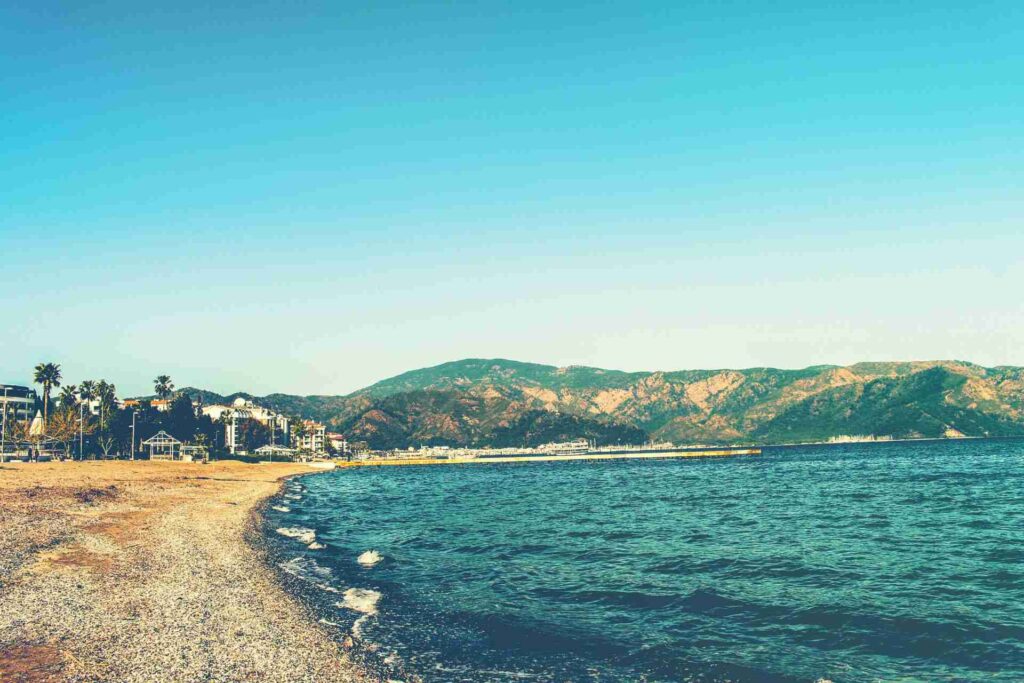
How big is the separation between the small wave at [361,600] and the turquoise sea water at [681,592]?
3.6 inches

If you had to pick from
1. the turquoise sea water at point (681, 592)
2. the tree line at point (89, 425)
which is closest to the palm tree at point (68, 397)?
the tree line at point (89, 425)

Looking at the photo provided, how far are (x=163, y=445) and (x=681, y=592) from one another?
17611 centimetres

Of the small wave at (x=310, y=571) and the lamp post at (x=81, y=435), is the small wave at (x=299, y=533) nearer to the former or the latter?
the small wave at (x=310, y=571)

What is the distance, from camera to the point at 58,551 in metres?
32.8

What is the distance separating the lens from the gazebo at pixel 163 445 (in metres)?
170

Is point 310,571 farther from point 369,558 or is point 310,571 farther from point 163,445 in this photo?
point 163,445

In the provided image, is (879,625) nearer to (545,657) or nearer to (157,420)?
(545,657)

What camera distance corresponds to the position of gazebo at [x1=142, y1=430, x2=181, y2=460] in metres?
170

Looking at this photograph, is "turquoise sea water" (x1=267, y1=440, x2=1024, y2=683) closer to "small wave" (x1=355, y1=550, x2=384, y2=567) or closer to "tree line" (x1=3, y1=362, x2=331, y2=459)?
"small wave" (x1=355, y1=550, x2=384, y2=567)

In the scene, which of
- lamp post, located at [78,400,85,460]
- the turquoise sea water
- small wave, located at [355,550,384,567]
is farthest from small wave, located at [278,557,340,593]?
lamp post, located at [78,400,85,460]

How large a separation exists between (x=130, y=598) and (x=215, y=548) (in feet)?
44.2

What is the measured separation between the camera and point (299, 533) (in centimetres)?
4931

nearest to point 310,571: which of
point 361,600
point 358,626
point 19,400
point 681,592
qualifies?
point 361,600

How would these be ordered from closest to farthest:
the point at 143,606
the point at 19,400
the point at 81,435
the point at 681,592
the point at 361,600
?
the point at 143,606
the point at 361,600
the point at 681,592
the point at 81,435
the point at 19,400
